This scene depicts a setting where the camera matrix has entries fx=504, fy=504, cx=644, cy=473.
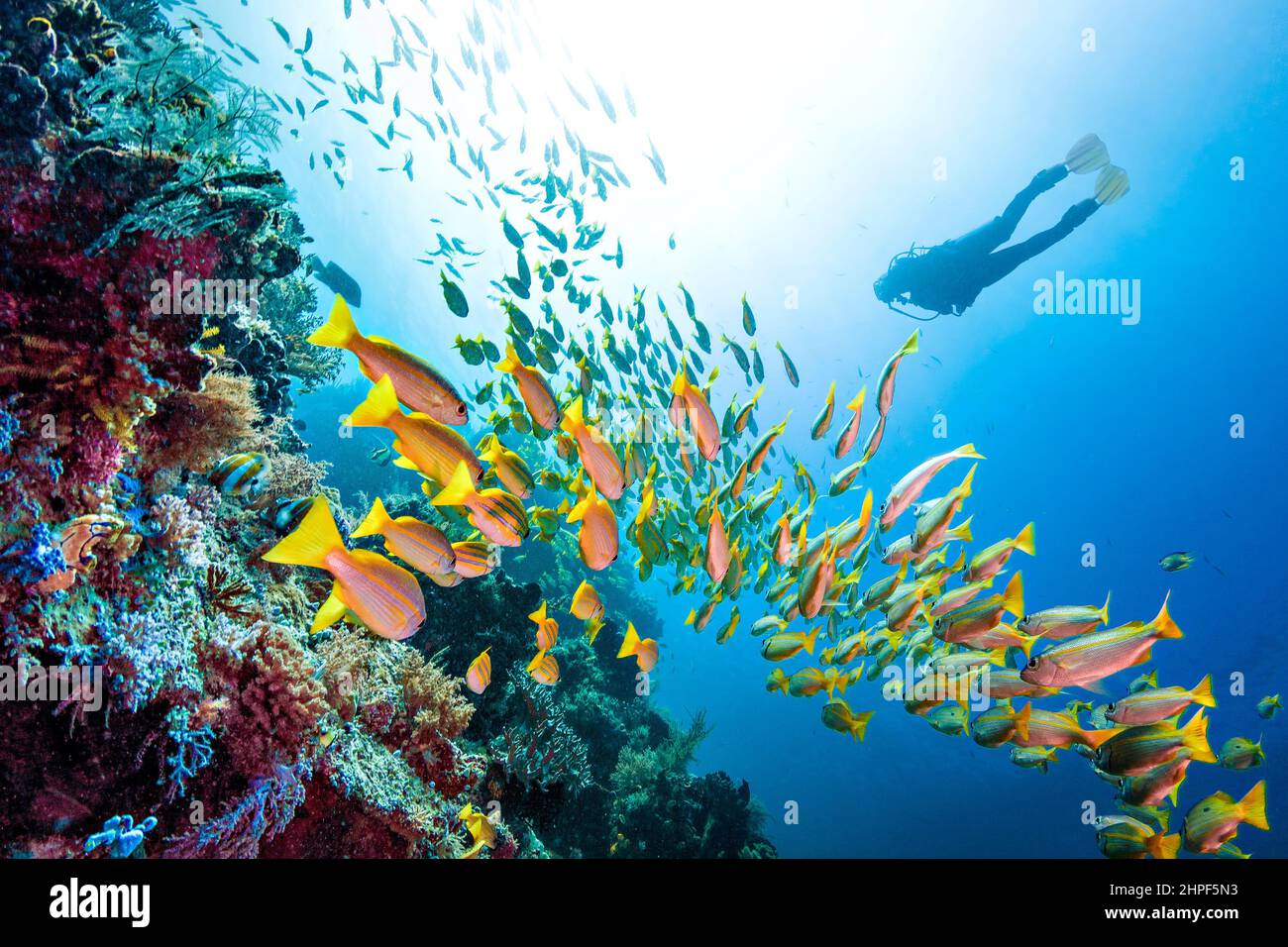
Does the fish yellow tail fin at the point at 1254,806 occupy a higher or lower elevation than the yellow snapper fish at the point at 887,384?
lower

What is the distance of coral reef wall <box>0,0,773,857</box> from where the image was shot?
2207 millimetres

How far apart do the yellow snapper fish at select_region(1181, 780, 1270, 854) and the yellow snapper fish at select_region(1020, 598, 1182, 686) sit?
1762 mm

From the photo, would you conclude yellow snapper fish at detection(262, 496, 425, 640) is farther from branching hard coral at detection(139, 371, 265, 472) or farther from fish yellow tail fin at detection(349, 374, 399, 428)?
branching hard coral at detection(139, 371, 265, 472)

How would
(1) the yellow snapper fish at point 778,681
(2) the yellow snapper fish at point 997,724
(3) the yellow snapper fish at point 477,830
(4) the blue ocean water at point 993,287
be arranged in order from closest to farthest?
(3) the yellow snapper fish at point 477,830 < (2) the yellow snapper fish at point 997,724 < (1) the yellow snapper fish at point 778,681 < (4) the blue ocean water at point 993,287

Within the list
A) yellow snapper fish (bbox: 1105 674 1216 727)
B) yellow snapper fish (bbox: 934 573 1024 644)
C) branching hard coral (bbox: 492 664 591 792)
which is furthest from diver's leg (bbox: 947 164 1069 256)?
branching hard coral (bbox: 492 664 591 792)

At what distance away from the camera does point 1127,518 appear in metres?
58.1

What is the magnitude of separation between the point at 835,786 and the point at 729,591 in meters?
51.4

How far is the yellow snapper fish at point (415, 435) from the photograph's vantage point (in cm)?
230

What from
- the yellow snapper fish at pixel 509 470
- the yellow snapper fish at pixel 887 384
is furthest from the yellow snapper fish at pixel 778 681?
the yellow snapper fish at pixel 509 470

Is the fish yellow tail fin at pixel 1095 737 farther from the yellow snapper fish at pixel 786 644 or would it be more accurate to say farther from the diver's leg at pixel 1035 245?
the diver's leg at pixel 1035 245

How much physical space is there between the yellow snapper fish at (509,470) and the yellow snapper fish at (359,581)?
1.56m

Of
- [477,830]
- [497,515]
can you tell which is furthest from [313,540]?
[477,830]
